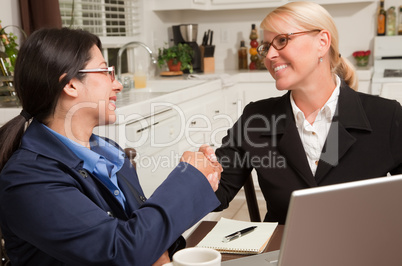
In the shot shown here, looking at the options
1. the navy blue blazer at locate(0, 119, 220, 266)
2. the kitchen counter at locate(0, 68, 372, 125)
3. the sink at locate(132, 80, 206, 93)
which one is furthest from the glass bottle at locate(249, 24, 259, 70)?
the navy blue blazer at locate(0, 119, 220, 266)

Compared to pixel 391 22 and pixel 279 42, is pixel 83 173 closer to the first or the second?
pixel 279 42

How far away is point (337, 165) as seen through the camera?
1.64 m

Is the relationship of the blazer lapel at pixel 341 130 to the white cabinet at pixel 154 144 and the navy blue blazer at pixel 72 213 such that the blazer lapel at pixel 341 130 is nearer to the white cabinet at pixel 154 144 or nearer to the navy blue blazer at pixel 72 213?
the navy blue blazer at pixel 72 213

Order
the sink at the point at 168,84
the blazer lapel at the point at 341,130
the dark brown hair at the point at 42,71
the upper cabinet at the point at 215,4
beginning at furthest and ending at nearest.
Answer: the upper cabinet at the point at 215,4, the sink at the point at 168,84, the blazer lapel at the point at 341,130, the dark brown hair at the point at 42,71

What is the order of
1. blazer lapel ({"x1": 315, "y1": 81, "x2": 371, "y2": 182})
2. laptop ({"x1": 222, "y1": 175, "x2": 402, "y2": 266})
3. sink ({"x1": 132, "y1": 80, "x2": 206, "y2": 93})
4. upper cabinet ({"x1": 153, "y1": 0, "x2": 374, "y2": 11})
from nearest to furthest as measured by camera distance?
laptop ({"x1": 222, "y1": 175, "x2": 402, "y2": 266}) < blazer lapel ({"x1": 315, "y1": 81, "x2": 371, "y2": 182}) < sink ({"x1": 132, "y1": 80, "x2": 206, "y2": 93}) < upper cabinet ({"x1": 153, "y1": 0, "x2": 374, "y2": 11})

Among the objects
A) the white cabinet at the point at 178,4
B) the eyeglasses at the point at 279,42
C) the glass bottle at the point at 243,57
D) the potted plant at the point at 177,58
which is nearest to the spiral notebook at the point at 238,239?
the eyeglasses at the point at 279,42

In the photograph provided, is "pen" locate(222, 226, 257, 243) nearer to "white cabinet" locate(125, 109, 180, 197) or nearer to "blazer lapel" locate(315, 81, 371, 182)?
"blazer lapel" locate(315, 81, 371, 182)

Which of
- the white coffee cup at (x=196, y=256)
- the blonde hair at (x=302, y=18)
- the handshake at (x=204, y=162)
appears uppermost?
the blonde hair at (x=302, y=18)

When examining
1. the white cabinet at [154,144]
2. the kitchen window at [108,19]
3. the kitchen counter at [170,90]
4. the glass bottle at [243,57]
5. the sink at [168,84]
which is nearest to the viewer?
the kitchen counter at [170,90]

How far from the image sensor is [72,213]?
1066mm

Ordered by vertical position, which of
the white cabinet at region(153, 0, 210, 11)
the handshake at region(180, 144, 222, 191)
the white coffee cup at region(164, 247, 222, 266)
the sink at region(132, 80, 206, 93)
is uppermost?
the white cabinet at region(153, 0, 210, 11)

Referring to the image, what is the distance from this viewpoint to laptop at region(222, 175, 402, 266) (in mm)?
773

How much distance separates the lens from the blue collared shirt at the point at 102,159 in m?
1.28

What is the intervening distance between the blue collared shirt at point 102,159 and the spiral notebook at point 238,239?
0.84 ft
